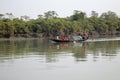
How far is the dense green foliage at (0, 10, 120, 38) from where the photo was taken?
215ft

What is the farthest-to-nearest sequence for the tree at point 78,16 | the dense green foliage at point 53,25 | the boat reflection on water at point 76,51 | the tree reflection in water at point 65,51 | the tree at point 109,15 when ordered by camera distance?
the tree at point 109,15 → the tree at point 78,16 → the dense green foliage at point 53,25 → the tree reflection in water at point 65,51 → the boat reflection on water at point 76,51

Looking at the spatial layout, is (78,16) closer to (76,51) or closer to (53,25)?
(53,25)

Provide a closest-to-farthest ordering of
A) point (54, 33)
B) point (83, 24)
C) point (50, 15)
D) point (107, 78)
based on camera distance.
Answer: point (107, 78), point (54, 33), point (83, 24), point (50, 15)

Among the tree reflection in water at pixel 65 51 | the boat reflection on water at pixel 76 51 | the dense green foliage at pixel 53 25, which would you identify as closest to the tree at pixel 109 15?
the dense green foliage at pixel 53 25

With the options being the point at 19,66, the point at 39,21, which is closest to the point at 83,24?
the point at 39,21

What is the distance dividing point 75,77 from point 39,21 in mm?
57689

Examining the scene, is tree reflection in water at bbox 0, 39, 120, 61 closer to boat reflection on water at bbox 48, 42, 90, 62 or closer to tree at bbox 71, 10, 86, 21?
boat reflection on water at bbox 48, 42, 90, 62

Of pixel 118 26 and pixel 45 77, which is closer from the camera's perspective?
pixel 45 77

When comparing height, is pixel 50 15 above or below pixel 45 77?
above

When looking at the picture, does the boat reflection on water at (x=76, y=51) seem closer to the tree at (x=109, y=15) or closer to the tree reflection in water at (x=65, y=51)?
the tree reflection in water at (x=65, y=51)

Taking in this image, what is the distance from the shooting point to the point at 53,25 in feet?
228

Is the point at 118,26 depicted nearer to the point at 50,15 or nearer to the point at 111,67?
the point at 50,15

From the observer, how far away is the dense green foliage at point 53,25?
65438mm

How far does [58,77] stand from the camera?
540 inches
